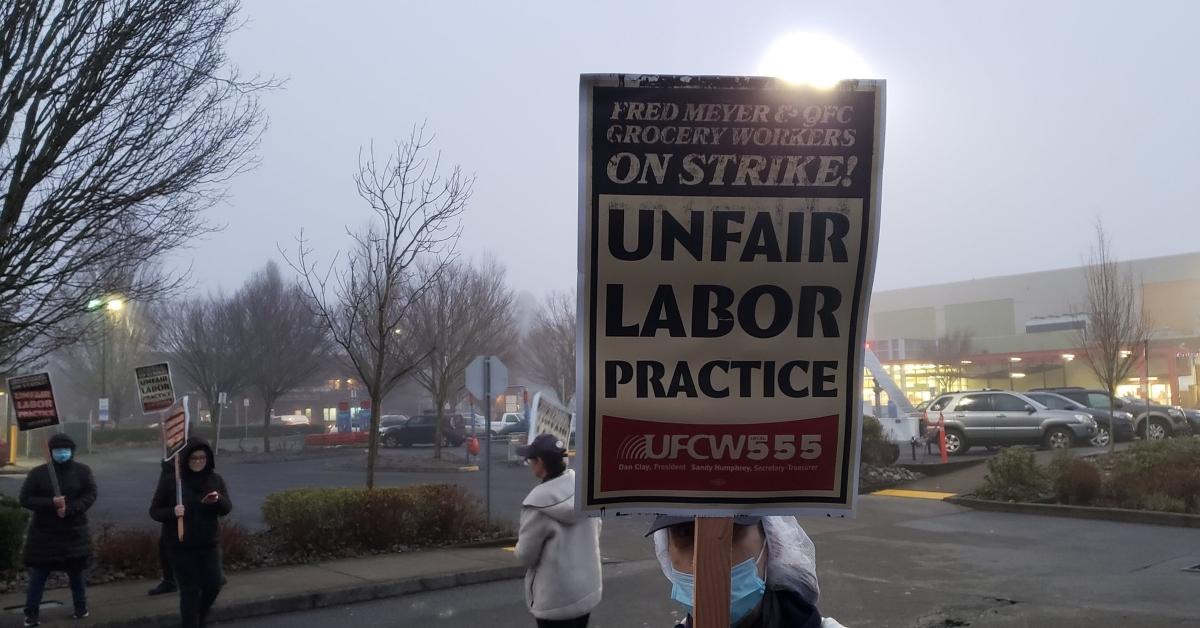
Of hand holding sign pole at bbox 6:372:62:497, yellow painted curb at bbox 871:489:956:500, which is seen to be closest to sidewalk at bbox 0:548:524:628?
hand holding sign pole at bbox 6:372:62:497

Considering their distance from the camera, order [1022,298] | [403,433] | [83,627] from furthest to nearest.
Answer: [1022,298]
[403,433]
[83,627]

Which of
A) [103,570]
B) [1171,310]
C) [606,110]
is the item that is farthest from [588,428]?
[1171,310]

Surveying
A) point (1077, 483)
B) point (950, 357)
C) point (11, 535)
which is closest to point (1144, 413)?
point (1077, 483)

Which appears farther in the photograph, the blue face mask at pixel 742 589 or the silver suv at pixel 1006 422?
the silver suv at pixel 1006 422

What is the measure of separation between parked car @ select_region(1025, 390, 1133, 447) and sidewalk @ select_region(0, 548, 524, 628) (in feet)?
59.4

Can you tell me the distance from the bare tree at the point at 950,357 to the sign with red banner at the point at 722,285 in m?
51.0

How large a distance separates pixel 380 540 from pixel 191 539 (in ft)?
18.1

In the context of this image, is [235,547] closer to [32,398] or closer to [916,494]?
[32,398]

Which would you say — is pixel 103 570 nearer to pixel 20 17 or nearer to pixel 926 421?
pixel 20 17

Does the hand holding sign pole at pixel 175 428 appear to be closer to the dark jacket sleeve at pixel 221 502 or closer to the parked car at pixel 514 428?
the dark jacket sleeve at pixel 221 502

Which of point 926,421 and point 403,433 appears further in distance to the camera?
point 403,433

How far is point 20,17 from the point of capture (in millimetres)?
10852

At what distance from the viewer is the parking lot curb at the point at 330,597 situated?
933 centimetres

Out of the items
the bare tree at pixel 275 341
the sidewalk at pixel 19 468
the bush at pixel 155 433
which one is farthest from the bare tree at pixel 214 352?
the sidewalk at pixel 19 468
